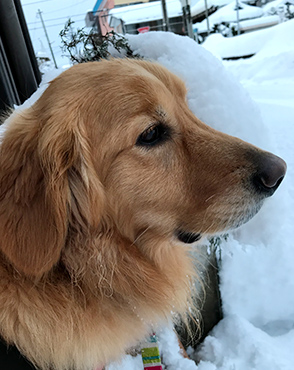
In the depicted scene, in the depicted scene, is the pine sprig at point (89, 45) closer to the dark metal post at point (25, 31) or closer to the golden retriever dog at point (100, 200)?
the golden retriever dog at point (100, 200)

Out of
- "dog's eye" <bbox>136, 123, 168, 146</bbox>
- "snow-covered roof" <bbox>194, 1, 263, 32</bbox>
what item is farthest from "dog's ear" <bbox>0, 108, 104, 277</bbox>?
"snow-covered roof" <bbox>194, 1, 263, 32</bbox>

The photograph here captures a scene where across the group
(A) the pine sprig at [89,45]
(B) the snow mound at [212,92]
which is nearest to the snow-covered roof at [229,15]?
(A) the pine sprig at [89,45]

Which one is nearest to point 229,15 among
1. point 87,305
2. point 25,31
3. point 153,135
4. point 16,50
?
point 25,31

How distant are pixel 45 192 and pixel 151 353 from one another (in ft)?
3.42

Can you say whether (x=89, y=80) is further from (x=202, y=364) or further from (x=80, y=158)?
(x=202, y=364)

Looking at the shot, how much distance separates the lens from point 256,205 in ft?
4.75

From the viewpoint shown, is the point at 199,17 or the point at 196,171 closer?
the point at 196,171

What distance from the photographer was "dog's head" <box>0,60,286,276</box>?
4.20 ft

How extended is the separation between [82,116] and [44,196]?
0.37 metres

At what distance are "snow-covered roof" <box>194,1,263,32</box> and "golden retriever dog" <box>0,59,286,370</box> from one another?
25586 mm

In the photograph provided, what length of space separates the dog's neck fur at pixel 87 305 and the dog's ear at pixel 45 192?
0.40 ft

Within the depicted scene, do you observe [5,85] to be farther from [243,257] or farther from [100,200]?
[243,257]

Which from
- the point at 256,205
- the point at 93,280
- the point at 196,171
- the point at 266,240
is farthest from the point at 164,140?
the point at 266,240

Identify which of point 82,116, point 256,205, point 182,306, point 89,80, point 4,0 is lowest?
point 182,306
